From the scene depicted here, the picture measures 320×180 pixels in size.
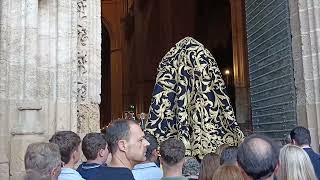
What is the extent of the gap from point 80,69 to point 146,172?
2.32 m

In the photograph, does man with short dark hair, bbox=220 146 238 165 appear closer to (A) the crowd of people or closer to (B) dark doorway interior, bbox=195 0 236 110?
Answer: (A) the crowd of people

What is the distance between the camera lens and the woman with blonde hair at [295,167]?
2.30 m

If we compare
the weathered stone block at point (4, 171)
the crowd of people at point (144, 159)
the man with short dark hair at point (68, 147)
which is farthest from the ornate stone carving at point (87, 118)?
the man with short dark hair at point (68, 147)

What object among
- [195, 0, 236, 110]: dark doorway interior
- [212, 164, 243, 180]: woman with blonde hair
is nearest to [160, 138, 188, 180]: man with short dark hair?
[212, 164, 243, 180]: woman with blonde hair

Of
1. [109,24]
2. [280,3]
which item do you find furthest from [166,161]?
[109,24]

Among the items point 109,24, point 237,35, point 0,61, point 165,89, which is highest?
point 109,24

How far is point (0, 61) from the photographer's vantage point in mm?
4555

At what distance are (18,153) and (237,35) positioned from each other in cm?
872

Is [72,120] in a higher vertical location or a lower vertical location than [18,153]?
higher

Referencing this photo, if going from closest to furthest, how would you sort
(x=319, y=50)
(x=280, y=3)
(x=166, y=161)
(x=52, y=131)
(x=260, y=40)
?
(x=166, y=161), (x=52, y=131), (x=319, y=50), (x=280, y=3), (x=260, y=40)

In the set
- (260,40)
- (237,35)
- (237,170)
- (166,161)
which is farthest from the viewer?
(237,35)

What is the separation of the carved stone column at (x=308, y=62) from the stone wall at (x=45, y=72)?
8.28 ft

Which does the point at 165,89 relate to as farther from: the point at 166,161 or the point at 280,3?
the point at 280,3

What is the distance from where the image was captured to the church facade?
4.53 m
